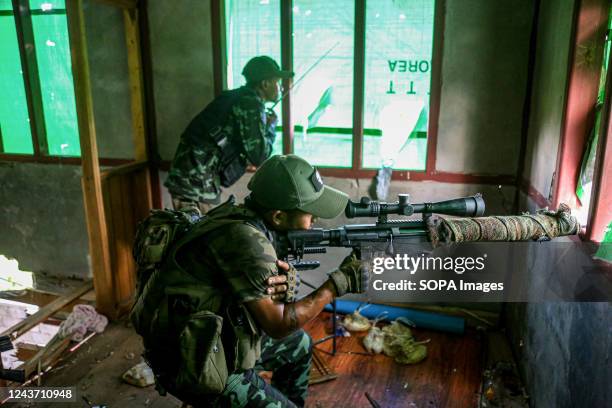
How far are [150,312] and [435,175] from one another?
2321 mm

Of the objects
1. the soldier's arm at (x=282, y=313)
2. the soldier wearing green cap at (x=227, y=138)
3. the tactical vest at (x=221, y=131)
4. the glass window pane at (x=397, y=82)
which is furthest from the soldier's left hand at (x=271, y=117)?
the soldier's arm at (x=282, y=313)

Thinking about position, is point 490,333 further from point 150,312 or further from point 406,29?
point 150,312

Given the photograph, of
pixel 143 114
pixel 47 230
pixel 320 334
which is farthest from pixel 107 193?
pixel 320 334

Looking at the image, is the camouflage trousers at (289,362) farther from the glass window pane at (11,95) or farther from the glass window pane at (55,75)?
the glass window pane at (11,95)

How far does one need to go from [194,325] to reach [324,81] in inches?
91.5

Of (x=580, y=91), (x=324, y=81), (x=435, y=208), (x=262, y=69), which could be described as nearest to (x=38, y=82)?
(x=262, y=69)

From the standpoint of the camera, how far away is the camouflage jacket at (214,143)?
3244mm

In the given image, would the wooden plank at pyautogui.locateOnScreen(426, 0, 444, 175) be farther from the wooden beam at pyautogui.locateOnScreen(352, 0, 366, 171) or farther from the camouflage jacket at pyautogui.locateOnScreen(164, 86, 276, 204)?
the camouflage jacket at pyautogui.locateOnScreen(164, 86, 276, 204)

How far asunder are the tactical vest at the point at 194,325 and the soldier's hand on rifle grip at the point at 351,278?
341 mm

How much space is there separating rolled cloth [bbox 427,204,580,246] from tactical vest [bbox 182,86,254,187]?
1641mm

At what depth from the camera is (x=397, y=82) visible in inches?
136

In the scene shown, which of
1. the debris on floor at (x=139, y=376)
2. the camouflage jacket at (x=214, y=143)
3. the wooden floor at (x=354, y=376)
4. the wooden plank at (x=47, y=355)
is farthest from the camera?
the camouflage jacket at (x=214, y=143)

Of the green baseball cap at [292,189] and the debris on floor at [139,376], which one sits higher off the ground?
the green baseball cap at [292,189]

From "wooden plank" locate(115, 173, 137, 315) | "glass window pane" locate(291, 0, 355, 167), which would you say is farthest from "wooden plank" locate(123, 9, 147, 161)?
"glass window pane" locate(291, 0, 355, 167)
